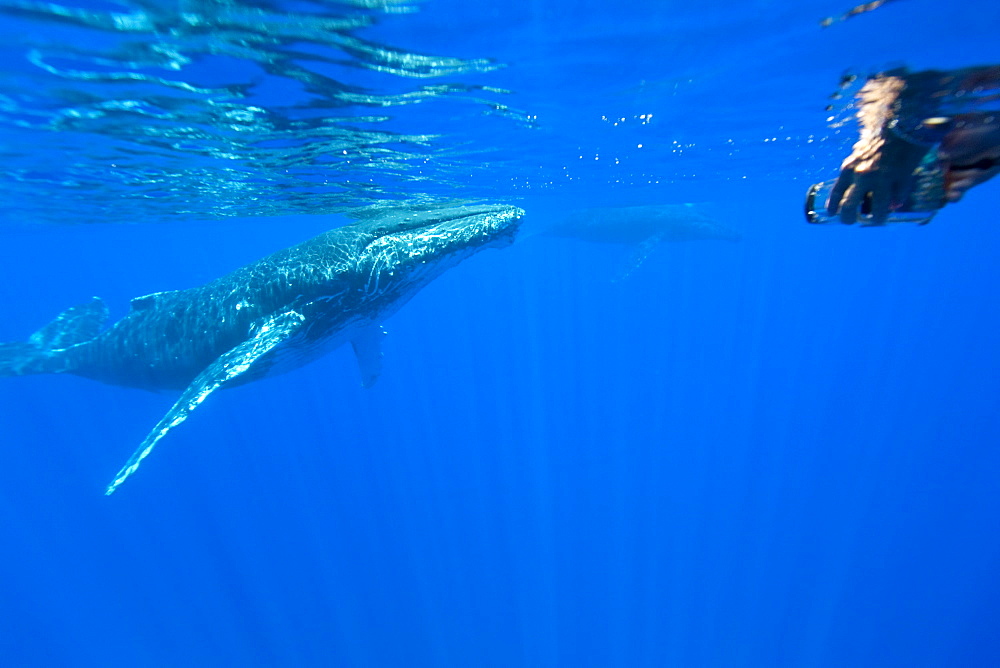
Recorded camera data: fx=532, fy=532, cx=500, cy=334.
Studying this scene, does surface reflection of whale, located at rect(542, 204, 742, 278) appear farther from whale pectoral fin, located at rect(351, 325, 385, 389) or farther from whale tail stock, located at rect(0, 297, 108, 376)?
whale tail stock, located at rect(0, 297, 108, 376)

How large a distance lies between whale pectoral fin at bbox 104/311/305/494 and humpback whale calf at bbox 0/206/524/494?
2 cm

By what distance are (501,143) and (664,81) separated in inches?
203

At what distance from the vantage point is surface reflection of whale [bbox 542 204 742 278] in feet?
88.8

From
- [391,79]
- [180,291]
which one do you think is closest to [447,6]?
[391,79]

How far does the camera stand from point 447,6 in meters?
6.68

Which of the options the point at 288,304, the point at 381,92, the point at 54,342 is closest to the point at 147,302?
the point at 54,342

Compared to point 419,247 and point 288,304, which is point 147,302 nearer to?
point 288,304

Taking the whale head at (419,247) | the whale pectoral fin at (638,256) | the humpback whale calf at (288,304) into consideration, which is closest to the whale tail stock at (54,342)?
the humpback whale calf at (288,304)

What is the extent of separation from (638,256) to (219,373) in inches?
855

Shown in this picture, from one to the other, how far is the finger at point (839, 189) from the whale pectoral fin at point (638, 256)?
68.6ft

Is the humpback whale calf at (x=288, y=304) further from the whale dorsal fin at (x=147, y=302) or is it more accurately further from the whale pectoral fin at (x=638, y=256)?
the whale pectoral fin at (x=638, y=256)

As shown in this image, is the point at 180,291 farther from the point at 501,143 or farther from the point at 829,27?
the point at 829,27

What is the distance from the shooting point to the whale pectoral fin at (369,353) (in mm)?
13477

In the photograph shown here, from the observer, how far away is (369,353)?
1378 cm
